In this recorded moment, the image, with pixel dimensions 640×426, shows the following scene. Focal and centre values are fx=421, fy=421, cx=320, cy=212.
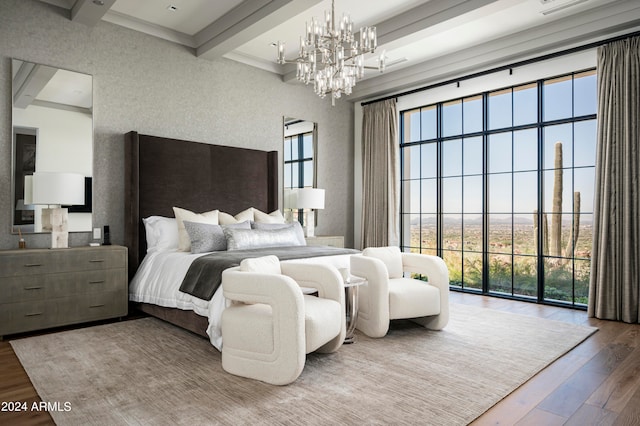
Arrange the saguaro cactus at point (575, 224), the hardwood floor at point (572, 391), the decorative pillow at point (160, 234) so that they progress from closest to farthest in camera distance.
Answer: the hardwood floor at point (572, 391), the decorative pillow at point (160, 234), the saguaro cactus at point (575, 224)

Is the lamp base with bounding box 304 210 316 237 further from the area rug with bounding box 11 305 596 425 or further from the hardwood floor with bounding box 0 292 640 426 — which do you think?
the hardwood floor with bounding box 0 292 640 426

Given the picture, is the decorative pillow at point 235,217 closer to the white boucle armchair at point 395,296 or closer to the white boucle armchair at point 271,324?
the white boucle armchair at point 395,296

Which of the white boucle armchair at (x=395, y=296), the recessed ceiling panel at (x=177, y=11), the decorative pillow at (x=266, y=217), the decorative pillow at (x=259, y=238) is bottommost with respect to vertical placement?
the white boucle armchair at (x=395, y=296)

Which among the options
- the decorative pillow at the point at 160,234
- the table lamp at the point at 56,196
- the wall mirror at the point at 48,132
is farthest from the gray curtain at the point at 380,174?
Result: the table lamp at the point at 56,196

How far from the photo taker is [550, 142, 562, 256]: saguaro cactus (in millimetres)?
4871

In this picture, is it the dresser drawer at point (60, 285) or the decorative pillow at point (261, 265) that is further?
the dresser drawer at point (60, 285)

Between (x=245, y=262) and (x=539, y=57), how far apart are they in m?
4.21

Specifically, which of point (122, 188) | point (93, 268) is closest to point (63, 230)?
point (93, 268)

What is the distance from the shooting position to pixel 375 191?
6516mm

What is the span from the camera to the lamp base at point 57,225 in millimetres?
3830

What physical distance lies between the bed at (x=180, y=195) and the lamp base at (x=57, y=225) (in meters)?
0.60

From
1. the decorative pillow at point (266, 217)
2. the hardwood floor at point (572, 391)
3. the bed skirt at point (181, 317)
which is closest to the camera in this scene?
the hardwood floor at point (572, 391)

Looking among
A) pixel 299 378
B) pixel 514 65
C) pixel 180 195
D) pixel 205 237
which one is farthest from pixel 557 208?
pixel 180 195

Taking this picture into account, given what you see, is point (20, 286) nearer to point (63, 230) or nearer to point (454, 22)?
point (63, 230)
